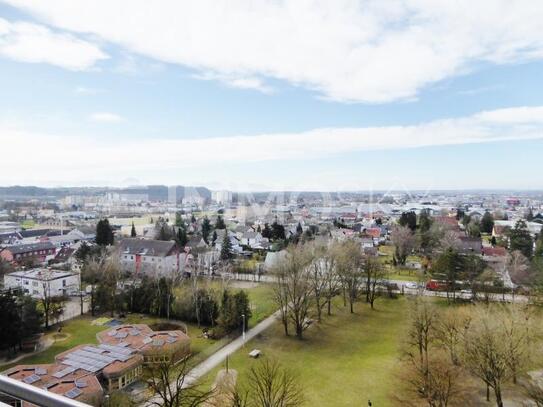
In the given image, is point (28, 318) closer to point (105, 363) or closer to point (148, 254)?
point (105, 363)

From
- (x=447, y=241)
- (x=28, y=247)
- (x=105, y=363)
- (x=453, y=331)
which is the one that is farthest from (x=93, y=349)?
(x=447, y=241)

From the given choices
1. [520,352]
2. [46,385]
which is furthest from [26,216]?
[520,352]

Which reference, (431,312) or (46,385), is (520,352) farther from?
(46,385)

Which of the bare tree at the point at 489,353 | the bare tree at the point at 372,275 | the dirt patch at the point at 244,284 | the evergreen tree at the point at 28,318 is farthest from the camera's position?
the dirt patch at the point at 244,284

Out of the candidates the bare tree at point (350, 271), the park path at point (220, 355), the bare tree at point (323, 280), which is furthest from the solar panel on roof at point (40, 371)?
the bare tree at point (350, 271)

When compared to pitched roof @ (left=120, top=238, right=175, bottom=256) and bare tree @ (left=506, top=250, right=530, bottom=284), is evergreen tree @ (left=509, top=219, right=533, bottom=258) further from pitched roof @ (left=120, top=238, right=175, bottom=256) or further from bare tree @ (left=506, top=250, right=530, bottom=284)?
pitched roof @ (left=120, top=238, right=175, bottom=256)

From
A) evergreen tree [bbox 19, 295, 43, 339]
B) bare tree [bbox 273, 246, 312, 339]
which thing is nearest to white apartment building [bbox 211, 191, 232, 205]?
Result: bare tree [bbox 273, 246, 312, 339]

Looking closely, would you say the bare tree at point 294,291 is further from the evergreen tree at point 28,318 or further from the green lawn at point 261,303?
the evergreen tree at point 28,318

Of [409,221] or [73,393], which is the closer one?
[73,393]
